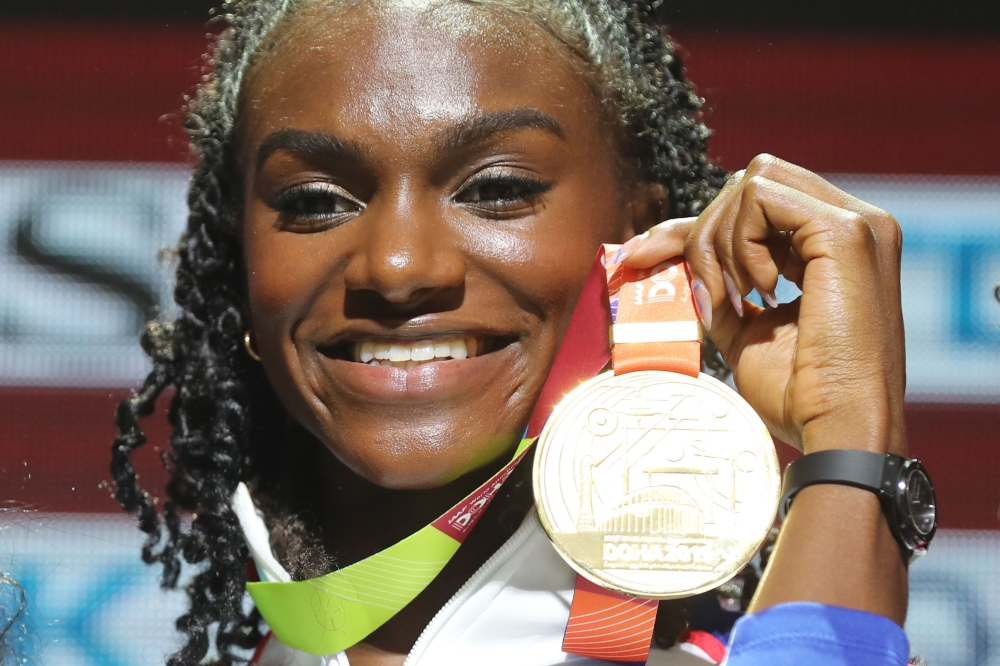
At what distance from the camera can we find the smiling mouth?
1967 millimetres

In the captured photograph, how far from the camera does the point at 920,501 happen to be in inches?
63.9

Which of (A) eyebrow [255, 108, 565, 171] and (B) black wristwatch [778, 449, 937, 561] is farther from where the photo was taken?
(A) eyebrow [255, 108, 565, 171]

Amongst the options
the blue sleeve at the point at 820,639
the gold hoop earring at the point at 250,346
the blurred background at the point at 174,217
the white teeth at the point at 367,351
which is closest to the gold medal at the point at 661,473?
the blue sleeve at the point at 820,639

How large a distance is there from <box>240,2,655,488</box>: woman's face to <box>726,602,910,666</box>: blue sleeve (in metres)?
0.60

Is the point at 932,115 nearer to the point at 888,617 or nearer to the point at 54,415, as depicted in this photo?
the point at 888,617

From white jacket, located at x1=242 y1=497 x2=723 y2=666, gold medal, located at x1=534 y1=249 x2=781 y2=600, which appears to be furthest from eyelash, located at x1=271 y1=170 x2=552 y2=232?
white jacket, located at x1=242 y1=497 x2=723 y2=666

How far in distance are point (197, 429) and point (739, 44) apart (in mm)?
1750

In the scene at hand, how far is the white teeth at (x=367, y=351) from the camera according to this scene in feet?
6.54

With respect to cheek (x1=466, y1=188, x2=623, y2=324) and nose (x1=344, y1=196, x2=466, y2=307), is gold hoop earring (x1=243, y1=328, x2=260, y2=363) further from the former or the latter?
cheek (x1=466, y1=188, x2=623, y2=324)

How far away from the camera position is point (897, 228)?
173 centimetres

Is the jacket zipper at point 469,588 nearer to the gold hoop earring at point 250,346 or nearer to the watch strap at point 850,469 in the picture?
the watch strap at point 850,469

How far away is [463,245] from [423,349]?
19 cm

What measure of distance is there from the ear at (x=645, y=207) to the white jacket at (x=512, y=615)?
0.59 metres

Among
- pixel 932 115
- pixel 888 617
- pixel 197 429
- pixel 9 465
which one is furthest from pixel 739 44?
pixel 9 465
